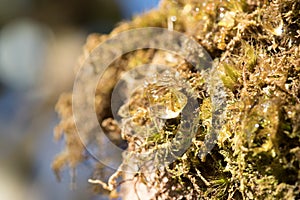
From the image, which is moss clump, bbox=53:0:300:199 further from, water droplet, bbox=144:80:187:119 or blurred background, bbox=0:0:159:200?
blurred background, bbox=0:0:159:200

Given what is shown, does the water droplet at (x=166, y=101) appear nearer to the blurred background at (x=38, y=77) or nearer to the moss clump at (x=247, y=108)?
the moss clump at (x=247, y=108)

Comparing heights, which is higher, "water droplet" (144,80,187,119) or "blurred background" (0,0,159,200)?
"blurred background" (0,0,159,200)

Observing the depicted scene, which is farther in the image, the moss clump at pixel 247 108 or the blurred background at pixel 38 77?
the blurred background at pixel 38 77

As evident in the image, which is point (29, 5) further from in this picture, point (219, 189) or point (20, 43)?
point (219, 189)

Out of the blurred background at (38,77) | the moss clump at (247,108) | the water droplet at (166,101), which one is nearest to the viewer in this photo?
the moss clump at (247,108)

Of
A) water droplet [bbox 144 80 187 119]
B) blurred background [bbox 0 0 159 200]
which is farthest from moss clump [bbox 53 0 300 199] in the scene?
blurred background [bbox 0 0 159 200]

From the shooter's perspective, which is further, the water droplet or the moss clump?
the water droplet

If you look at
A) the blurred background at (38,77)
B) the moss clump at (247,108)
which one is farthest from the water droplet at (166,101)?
the blurred background at (38,77)

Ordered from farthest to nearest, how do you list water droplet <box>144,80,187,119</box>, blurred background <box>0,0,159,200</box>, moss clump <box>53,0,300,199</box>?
blurred background <box>0,0,159,200</box>, water droplet <box>144,80,187,119</box>, moss clump <box>53,0,300,199</box>

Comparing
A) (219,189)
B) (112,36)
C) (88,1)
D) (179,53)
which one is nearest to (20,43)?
(88,1)
